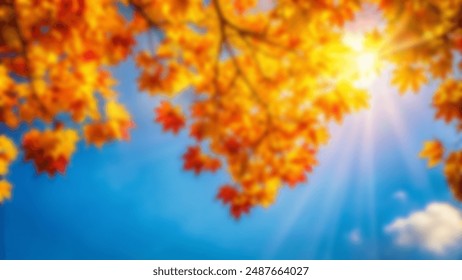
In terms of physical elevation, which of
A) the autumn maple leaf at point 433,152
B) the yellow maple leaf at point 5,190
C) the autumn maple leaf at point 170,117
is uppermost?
the autumn maple leaf at point 170,117

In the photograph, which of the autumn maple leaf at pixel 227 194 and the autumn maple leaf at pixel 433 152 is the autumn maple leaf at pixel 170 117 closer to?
the autumn maple leaf at pixel 227 194

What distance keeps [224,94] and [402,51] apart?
0.85 meters

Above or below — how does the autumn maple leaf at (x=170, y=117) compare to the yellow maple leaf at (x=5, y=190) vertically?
above

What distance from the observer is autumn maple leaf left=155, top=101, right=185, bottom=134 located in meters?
2.07

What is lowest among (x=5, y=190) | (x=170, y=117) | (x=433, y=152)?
(x=5, y=190)

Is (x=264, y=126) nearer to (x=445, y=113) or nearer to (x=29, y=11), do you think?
(x=445, y=113)

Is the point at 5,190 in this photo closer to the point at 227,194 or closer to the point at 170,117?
the point at 170,117

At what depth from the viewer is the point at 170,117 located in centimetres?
208

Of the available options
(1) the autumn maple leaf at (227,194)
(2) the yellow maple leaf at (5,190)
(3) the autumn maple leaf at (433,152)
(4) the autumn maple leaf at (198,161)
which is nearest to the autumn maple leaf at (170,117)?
(4) the autumn maple leaf at (198,161)

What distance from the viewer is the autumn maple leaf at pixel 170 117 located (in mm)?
2068

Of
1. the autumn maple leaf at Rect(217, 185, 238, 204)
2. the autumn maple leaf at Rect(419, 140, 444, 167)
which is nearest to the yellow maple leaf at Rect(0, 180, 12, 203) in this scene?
the autumn maple leaf at Rect(217, 185, 238, 204)

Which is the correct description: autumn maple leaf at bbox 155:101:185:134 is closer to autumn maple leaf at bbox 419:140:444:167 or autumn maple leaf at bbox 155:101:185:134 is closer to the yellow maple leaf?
the yellow maple leaf

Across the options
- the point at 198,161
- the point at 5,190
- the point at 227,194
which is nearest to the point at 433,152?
the point at 227,194
